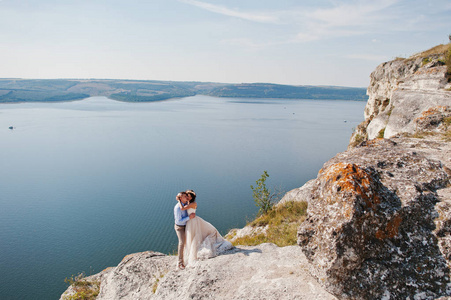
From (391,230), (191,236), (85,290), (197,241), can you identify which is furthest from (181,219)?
(85,290)

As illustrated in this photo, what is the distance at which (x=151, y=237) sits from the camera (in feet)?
76.8

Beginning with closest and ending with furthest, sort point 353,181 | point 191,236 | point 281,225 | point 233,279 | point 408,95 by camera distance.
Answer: point 353,181 < point 233,279 < point 191,236 < point 281,225 < point 408,95

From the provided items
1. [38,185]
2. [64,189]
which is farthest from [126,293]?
[38,185]

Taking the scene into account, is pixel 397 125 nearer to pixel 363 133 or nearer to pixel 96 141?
pixel 363 133

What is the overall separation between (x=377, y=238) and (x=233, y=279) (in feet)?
8.75

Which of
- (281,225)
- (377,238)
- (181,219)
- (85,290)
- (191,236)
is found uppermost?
(377,238)

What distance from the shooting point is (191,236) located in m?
6.16

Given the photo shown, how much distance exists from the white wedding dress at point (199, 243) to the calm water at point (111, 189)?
16720 millimetres

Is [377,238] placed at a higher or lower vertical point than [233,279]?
higher

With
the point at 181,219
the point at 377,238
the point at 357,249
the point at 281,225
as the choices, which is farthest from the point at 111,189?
the point at 377,238

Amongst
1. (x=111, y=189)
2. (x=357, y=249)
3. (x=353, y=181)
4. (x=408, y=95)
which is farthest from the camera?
(x=111, y=189)

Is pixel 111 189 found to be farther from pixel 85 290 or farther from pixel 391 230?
pixel 391 230

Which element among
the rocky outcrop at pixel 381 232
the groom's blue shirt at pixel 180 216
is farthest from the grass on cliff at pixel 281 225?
the rocky outcrop at pixel 381 232

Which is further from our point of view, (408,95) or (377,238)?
(408,95)
